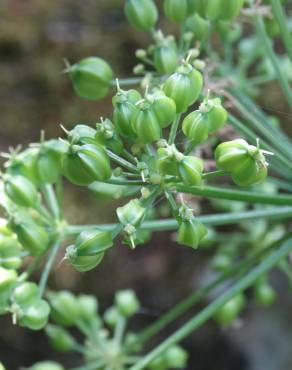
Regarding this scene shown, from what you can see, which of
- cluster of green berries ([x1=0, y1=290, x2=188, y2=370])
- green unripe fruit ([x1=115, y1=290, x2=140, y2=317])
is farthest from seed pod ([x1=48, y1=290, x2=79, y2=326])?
green unripe fruit ([x1=115, y1=290, x2=140, y2=317])

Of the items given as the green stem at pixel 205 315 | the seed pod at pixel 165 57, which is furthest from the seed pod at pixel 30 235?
the seed pod at pixel 165 57

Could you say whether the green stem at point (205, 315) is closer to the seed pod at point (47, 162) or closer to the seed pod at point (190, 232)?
the seed pod at point (190, 232)

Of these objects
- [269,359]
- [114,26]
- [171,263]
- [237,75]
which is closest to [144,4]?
[237,75]

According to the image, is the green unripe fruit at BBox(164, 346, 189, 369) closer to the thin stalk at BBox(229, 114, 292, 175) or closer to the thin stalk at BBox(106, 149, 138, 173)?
the thin stalk at BBox(229, 114, 292, 175)

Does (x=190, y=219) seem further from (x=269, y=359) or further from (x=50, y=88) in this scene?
(x=269, y=359)

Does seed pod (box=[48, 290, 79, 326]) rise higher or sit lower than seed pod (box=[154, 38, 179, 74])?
lower
